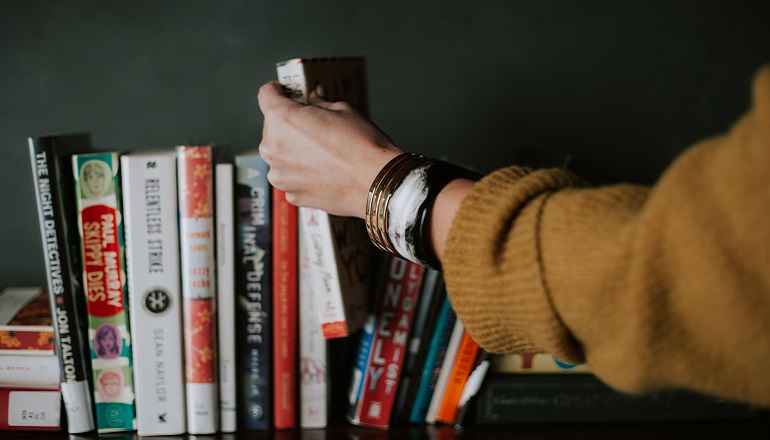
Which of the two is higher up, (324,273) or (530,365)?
(324,273)

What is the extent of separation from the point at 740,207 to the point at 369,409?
2.13 ft

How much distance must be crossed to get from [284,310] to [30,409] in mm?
337

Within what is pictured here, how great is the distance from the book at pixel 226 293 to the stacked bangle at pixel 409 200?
0.32 meters

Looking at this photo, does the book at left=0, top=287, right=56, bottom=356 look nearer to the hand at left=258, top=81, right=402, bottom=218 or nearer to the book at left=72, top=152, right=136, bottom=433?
the book at left=72, top=152, right=136, bottom=433

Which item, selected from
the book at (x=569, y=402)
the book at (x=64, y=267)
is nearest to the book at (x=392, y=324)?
the book at (x=569, y=402)

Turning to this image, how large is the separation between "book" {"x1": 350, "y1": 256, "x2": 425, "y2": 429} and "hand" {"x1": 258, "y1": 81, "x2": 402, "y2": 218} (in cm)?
23

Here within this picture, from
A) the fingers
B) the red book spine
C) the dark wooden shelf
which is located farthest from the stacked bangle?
the dark wooden shelf

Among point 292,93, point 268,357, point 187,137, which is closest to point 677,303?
point 292,93

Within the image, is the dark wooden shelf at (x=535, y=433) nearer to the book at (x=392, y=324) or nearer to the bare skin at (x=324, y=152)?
the book at (x=392, y=324)

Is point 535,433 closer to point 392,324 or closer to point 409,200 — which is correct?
Answer: point 392,324

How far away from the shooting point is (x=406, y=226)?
0.55 metres

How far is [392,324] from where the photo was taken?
90 cm

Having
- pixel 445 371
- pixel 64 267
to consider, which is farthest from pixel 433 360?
pixel 64 267

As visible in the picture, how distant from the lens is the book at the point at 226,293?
0.85m
